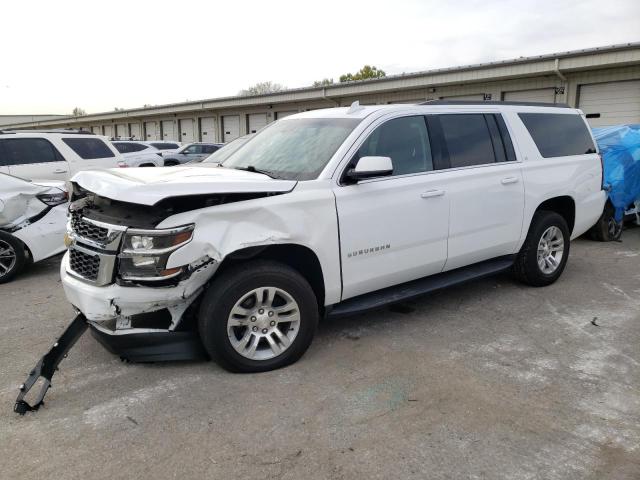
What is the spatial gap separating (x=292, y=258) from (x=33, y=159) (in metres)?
7.18

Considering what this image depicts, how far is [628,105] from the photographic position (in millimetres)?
15469

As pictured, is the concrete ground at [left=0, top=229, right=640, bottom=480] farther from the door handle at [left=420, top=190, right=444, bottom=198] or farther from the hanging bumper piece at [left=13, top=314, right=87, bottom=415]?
the door handle at [left=420, top=190, right=444, bottom=198]

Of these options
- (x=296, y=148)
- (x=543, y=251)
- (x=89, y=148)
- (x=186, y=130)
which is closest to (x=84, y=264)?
(x=296, y=148)

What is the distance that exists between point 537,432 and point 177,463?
2033mm

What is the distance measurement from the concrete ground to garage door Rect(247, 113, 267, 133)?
84.4 feet

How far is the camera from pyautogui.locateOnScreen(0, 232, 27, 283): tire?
627 centimetres

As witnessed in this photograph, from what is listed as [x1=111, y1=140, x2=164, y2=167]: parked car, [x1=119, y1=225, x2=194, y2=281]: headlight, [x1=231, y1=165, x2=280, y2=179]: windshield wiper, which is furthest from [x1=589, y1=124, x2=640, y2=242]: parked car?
[x1=111, y1=140, x2=164, y2=167]: parked car

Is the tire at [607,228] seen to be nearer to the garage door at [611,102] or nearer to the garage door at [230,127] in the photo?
the garage door at [611,102]

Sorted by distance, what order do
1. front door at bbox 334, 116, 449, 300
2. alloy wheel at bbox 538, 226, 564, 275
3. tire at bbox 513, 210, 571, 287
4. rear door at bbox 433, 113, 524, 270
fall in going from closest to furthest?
front door at bbox 334, 116, 449, 300
rear door at bbox 433, 113, 524, 270
tire at bbox 513, 210, 571, 287
alloy wheel at bbox 538, 226, 564, 275

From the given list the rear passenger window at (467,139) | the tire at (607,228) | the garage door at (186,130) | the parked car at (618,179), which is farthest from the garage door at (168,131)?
the rear passenger window at (467,139)

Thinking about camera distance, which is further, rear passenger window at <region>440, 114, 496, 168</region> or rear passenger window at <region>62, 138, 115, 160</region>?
Answer: rear passenger window at <region>62, 138, 115, 160</region>

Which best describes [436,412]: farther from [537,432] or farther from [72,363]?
[72,363]

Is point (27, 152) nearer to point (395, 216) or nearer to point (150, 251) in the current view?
point (150, 251)

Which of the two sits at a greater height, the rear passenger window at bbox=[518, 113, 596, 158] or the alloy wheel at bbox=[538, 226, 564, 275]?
the rear passenger window at bbox=[518, 113, 596, 158]
